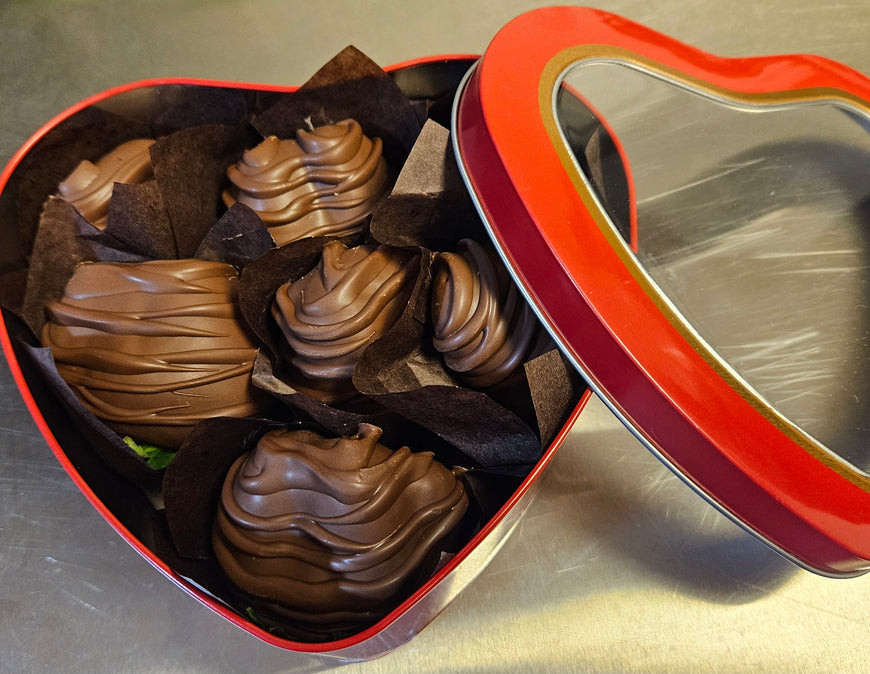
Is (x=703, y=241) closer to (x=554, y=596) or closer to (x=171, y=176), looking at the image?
(x=554, y=596)

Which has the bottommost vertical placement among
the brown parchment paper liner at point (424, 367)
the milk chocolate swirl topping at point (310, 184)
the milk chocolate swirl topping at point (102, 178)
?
the brown parchment paper liner at point (424, 367)

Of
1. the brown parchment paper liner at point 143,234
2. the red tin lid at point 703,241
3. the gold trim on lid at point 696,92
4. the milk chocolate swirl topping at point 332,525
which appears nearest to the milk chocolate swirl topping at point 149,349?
the brown parchment paper liner at point 143,234

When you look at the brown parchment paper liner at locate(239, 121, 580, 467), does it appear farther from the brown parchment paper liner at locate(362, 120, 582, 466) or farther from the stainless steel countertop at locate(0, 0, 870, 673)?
the stainless steel countertop at locate(0, 0, 870, 673)

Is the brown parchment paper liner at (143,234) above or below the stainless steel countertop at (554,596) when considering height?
above

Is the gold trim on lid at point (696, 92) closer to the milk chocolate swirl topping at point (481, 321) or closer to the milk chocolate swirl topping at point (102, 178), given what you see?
the milk chocolate swirl topping at point (481, 321)

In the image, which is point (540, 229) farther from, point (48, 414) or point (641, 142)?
point (48, 414)

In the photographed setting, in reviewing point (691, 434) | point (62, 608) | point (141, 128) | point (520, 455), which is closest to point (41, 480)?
point (62, 608)
